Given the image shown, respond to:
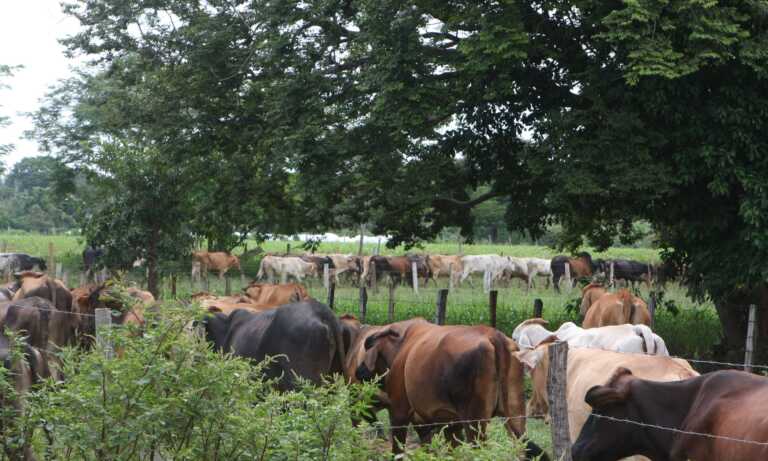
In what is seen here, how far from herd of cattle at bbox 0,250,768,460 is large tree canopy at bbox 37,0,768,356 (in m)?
4.67

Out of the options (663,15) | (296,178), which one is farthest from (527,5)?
(296,178)

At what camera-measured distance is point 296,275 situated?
39469 millimetres

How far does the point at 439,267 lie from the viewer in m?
40.7

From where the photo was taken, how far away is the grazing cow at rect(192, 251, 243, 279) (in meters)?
38.9

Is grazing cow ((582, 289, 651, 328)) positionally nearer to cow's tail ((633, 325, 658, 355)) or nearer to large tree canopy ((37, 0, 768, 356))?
large tree canopy ((37, 0, 768, 356))

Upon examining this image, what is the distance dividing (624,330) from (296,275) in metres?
28.1

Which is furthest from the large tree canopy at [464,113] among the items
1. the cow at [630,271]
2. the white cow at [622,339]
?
the cow at [630,271]

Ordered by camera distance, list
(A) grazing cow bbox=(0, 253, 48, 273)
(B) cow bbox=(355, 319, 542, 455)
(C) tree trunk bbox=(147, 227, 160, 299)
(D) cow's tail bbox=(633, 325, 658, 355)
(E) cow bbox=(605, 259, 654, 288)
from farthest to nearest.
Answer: (E) cow bbox=(605, 259, 654, 288), (A) grazing cow bbox=(0, 253, 48, 273), (C) tree trunk bbox=(147, 227, 160, 299), (D) cow's tail bbox=(633, 325, 658, 355), (B) cow bbox=(355, 319, 542, 455)

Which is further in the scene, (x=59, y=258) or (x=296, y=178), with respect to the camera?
(x=59, y=258)

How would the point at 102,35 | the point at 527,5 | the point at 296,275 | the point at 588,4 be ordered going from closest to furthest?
1. the point at 588,4
2. the point at 527,5
3. the point at 102,35
4. the point at 296,275

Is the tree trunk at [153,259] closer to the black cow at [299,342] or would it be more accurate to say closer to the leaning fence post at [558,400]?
the black cow at [299,342]

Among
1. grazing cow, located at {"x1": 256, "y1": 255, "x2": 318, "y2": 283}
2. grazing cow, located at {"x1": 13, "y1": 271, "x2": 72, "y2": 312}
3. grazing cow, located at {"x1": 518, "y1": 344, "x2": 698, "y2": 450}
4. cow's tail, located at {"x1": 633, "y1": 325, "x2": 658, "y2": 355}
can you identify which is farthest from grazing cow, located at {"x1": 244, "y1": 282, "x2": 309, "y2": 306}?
grazing cow, located at {"x1": 256, "y1": 255, "x2": 318, "y2": 283}

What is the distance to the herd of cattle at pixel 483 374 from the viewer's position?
703 cm

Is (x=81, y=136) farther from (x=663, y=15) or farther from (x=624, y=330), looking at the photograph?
(x=624, y=330)
